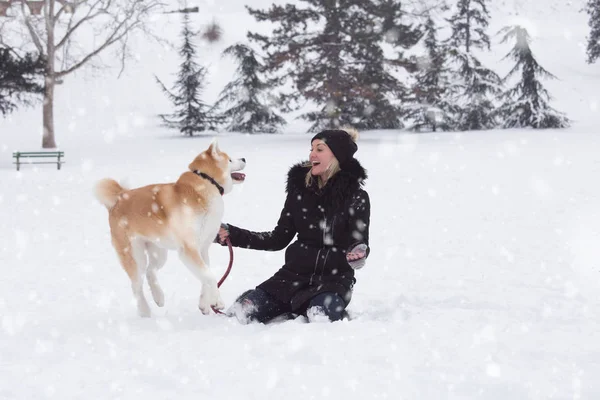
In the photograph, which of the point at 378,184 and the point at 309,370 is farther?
the point at 378,184

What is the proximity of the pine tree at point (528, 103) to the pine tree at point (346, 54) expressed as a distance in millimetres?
5669

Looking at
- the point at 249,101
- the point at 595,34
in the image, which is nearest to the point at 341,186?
the point at 249,101

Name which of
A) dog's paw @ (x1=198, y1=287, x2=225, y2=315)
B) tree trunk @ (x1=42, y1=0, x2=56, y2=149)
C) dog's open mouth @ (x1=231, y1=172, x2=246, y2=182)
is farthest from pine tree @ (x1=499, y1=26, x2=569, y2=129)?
dog's paw @ (x1=198, y1=287, x2=225, y2=315)

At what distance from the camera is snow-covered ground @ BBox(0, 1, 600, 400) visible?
3152 millimetres

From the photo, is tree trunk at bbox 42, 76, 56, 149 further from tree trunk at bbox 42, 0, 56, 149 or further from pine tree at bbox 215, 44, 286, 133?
pine tree at bbox 215, 44, 286, 133

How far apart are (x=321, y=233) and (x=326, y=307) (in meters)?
0.63

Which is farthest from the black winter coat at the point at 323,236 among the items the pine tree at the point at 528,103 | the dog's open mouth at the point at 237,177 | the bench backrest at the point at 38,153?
the pine tree at the point at 528,103

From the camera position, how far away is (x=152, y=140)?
2769 cm

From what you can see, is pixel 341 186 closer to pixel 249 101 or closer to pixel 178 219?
pixel 178 219

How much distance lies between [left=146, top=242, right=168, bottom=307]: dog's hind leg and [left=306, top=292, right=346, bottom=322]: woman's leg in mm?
1405

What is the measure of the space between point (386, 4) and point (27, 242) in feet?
68.4

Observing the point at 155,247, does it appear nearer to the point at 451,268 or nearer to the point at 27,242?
the point at 451,268

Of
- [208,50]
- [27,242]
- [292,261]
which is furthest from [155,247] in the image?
[208,50]

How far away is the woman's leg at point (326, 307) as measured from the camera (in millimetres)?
4223
